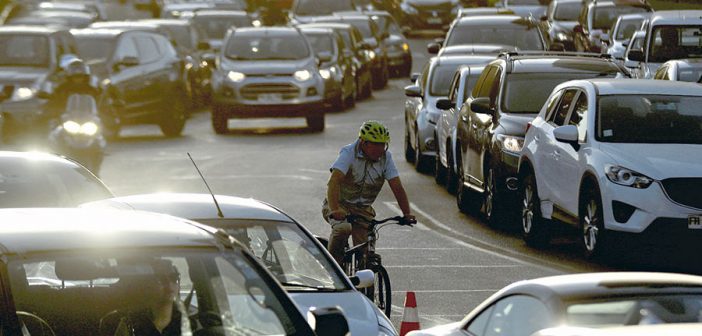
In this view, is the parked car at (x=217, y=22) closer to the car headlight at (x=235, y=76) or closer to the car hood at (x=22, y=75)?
the car headlight at (x=235, y=76)

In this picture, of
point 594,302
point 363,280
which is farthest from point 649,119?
point 594,302

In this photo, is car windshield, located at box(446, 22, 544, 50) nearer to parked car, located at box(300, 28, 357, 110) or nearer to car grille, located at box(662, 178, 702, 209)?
parked car, located at box(300, 28, 357, 110)

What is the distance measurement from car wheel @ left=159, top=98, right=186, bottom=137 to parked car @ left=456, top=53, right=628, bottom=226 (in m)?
11.9

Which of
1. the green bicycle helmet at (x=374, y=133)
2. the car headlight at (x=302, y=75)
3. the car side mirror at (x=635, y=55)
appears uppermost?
the green bicycle helmet at (x=374, y=133)

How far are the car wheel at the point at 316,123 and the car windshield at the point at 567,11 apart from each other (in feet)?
49.9

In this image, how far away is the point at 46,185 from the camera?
542 inches

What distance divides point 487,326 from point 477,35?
75.9 feet

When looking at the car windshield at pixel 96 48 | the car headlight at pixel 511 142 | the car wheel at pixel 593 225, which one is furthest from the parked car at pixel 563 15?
the car wheel at pixel 593 225

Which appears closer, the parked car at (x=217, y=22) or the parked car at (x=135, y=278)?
the parked car at (x=135, y=278)

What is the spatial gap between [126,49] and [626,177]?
16.9 m

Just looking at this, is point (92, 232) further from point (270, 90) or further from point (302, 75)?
point (302, 75)

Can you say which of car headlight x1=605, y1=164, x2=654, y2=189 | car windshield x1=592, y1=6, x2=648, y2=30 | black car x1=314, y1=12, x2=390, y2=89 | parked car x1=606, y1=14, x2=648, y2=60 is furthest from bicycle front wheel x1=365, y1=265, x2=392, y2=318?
black car x1=314, y1=12, x2=390, y2=89

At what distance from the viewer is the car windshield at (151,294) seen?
652cm

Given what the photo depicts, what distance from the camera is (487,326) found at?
8.75 meters
